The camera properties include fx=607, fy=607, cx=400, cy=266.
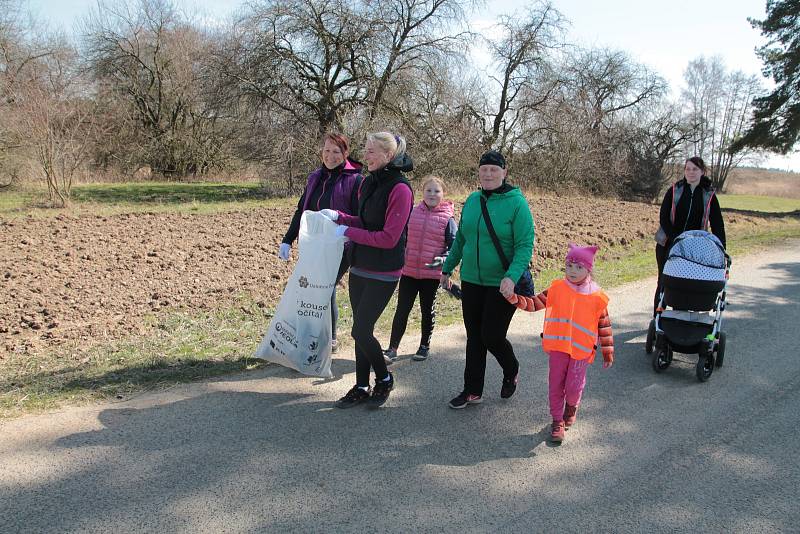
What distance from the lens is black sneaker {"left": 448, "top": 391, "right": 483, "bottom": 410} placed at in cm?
468

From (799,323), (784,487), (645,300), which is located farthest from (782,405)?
(645,300)

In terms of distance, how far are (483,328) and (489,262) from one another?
0.51 metres

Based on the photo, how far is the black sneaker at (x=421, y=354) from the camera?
19.1 ft

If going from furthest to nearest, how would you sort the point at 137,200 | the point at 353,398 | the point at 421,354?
the point at 137,200, the point at 421,354, the point at 353,398

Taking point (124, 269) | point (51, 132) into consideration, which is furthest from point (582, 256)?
point (51, 132)

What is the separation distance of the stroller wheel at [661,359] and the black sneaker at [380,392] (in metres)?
2.58

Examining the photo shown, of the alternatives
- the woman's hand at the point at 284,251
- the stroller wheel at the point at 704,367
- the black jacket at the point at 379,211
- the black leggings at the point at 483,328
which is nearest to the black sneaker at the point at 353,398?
the black leggings at the point at 483,328

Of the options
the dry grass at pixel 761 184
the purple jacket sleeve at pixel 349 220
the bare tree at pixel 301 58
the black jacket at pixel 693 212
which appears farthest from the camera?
the dry grass at pixel 761 184

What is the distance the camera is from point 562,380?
170 inches

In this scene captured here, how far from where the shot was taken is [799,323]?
7.34 m

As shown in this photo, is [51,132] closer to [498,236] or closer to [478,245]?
[478,245]

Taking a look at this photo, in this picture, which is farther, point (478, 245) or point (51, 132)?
point (51, 132)

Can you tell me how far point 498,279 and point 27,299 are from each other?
547 cm

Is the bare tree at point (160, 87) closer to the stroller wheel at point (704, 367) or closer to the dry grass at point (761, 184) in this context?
the stroller wheel at point (704, 367)
